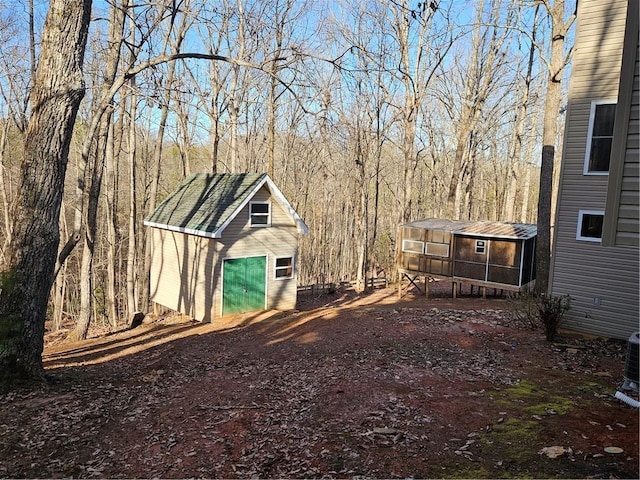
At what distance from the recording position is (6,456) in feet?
16.3

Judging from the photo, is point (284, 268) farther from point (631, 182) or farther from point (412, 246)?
point (631, 182)

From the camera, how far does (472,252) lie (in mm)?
18578

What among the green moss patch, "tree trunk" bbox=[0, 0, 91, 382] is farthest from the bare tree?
"tree trunk" bbox=[0, 0, 91, 382]

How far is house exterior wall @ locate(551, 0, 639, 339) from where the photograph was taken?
10211mm

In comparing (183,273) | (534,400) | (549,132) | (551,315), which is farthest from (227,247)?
(534,400)

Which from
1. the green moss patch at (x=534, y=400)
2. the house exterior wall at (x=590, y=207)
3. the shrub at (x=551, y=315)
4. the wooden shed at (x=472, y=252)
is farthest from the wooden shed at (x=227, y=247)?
the green moss patch at (x=534, y=400)

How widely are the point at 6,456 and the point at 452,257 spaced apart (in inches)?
663

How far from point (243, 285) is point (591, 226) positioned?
11141 millimetres

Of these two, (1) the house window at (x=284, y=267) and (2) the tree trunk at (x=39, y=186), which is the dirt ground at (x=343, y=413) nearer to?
(2) the tree trunk at (x=39, y=186)

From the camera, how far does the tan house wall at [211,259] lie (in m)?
15.8

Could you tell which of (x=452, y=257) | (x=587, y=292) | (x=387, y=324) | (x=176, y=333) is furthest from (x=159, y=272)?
(x=587, y=292)

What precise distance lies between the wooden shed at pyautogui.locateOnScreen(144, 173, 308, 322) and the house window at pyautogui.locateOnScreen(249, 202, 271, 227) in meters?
0.04

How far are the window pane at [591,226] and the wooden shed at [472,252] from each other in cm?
617

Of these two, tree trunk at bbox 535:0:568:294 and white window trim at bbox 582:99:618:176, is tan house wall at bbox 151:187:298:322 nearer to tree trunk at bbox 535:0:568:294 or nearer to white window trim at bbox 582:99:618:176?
tree trunk at bbox 535:0:568:294
